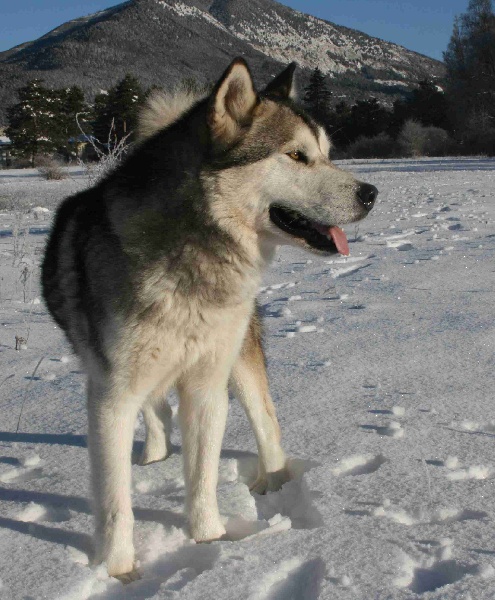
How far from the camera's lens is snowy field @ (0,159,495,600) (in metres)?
1.93

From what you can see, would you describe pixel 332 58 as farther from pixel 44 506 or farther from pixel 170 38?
pixel 44 506

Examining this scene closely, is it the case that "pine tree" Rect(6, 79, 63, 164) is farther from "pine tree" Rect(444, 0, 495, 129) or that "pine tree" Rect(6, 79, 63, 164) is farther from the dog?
the dog

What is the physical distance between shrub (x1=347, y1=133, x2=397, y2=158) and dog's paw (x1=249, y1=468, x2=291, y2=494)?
114 ft

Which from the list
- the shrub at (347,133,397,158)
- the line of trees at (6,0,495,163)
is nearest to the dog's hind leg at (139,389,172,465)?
the line of trees at (6,0,495,163)

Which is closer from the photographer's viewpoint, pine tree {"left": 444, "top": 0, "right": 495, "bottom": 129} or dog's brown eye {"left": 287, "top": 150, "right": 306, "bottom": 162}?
dog's brown eye {"left": 287, "top": 150, "right": 306, "bottom": 162}

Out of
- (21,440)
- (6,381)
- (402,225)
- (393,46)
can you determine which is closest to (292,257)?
(402,225)

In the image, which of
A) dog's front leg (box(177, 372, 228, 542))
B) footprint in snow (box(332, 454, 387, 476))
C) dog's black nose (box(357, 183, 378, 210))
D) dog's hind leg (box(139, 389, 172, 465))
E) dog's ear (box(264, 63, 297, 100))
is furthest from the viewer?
dog's hind leg (box(139, 389, 172, 465))

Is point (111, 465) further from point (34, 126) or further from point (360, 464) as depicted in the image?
point (34, 126)

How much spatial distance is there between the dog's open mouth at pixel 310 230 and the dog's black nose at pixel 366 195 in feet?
0.48

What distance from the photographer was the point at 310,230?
2529 millimetres

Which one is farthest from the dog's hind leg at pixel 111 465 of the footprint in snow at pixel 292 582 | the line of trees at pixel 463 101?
the line of trees at pixel 463 101

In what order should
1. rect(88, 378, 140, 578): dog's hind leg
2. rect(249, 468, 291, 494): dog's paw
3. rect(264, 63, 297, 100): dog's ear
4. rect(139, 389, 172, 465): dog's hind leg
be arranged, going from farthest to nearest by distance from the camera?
1. rect(139, 389, 172, 465): dog's hind leg
2. rect(264, 63, 297, 100): dog's ear
3. rect(249, 468, 291, 494): dog's paw
4. rect(88, 378, 140, 578): dog's hind leg

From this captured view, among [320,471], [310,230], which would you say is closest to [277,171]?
[310,230]

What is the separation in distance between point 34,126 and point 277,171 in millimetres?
39070
